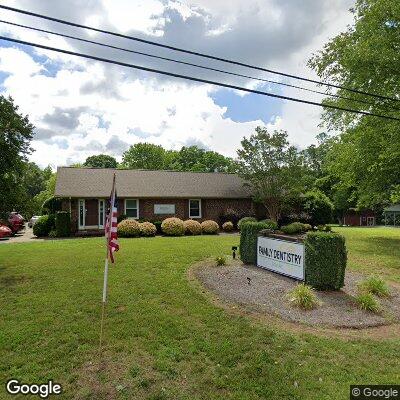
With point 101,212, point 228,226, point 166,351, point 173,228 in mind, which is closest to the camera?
point 166,351

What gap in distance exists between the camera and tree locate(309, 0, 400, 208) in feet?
55.2

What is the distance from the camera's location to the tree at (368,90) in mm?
16812

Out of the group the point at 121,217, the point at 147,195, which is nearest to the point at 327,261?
the point at 121,217

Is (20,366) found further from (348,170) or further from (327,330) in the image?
(348,170)

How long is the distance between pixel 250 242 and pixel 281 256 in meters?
1.84

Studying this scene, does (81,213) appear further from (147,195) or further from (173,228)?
(173,228)

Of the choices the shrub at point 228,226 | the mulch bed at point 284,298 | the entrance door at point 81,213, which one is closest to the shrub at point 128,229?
the entrance door at point 81,213

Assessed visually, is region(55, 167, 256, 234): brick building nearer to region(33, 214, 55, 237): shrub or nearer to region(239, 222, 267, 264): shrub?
region(33, 214, 55, 237): shrub

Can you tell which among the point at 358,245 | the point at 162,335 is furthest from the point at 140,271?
the point at 358,245

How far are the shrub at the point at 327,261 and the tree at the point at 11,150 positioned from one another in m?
9.87

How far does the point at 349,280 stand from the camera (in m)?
10.5

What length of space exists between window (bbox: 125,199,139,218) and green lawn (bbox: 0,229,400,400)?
54.3 feet

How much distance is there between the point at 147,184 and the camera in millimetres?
27859

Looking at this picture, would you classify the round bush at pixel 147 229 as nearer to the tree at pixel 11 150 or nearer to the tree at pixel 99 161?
the tree at pixel 11 150
